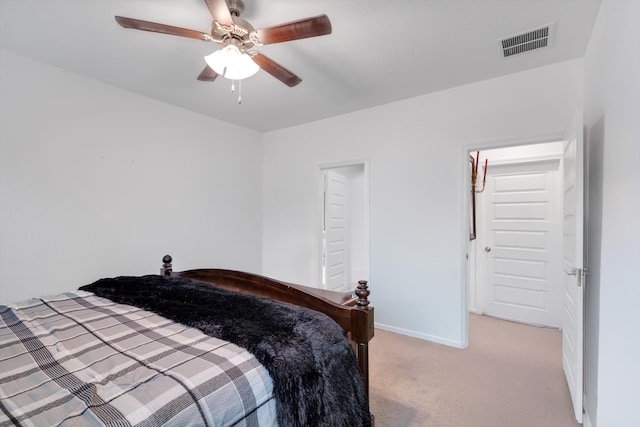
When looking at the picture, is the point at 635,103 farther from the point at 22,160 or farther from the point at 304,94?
the point at 22,160

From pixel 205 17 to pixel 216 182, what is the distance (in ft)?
7.36

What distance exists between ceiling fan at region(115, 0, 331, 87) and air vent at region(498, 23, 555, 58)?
4.95ft

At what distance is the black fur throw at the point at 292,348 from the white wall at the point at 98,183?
1452 mm

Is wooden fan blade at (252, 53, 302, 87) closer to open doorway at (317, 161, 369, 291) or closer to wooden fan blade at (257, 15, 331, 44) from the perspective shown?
wooden fan blade at (257, 15, 331, 44)

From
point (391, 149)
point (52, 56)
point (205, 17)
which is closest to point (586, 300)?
point (391, 149)

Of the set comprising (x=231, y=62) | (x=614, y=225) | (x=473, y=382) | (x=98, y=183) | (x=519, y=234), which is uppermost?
(x=231, y=62)

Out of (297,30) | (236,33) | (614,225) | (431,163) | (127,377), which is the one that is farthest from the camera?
(431,163)

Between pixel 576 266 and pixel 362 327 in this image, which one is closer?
pixel 362 327

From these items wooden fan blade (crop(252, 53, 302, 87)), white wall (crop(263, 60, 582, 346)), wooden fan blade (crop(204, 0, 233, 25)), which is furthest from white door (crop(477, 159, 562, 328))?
wooden fan blade (crop(204, 0, 233, 25))

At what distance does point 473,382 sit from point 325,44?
9.37 feet

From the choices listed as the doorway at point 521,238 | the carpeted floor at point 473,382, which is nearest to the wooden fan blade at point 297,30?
the carpeted floor at point 473,382

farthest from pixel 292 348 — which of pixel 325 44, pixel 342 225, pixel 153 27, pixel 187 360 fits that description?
pixel 342 225

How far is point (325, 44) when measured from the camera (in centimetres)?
216

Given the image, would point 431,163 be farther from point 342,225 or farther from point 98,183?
point 98,183
